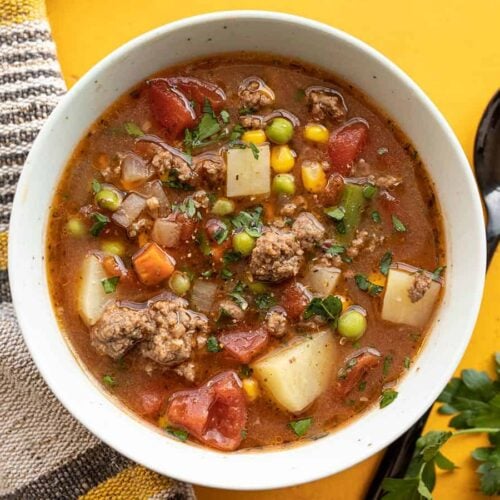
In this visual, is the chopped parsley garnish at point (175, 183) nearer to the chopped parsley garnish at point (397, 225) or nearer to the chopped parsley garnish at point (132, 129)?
the chopped parsley garnish at point (132, 129)

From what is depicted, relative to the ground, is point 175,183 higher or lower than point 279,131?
lower

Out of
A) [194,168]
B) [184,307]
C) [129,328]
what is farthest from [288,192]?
[129,328]

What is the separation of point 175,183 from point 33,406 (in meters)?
1.50

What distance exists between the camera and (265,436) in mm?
4215

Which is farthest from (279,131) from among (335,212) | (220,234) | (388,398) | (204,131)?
(388,398)

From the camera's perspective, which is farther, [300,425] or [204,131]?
[300,425]

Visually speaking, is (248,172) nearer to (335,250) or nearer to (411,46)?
(335,250)

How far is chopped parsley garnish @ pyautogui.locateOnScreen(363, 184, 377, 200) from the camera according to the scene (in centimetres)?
413

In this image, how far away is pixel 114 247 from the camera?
4133mm

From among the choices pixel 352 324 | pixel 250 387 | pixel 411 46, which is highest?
pixel 411 46

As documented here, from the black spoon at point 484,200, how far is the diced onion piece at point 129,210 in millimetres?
1945

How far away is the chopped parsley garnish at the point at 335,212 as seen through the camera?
162 inches

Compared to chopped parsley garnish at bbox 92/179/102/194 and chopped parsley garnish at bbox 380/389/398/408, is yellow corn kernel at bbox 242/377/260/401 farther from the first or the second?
chopped parsley garnish at bbox 92/179/102/194

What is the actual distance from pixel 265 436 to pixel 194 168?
1.43 meters
